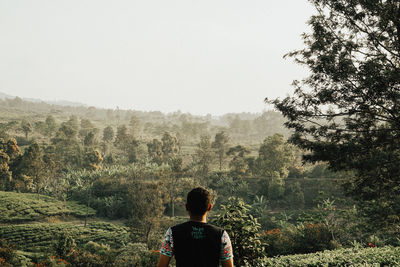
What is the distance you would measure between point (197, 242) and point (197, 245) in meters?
0.03

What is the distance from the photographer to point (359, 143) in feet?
29.6

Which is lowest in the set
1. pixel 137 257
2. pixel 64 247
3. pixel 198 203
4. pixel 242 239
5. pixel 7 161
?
pixel 64 247

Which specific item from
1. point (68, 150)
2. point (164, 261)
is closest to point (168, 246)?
point (164, 261)

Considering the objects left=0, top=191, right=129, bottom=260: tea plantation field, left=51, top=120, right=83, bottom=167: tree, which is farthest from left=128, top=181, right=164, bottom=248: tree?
left=51, top=120, right=83, bottom=167: tree

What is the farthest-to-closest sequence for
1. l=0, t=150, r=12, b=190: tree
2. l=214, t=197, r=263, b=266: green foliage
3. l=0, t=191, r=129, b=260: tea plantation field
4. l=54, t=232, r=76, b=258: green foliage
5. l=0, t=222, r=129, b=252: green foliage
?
1. l=0, t=150, r=12, b=190: tree
2. l=0, t=191, r=129, b=260: tea plantation field
3. l=0, t=222, r=129, b=252: green foliage
4. l=54, t=232, r=76, b=258: green foliage
5. l=214, t=197, r=263, b=266: green foliage

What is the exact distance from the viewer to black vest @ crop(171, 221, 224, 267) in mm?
2779

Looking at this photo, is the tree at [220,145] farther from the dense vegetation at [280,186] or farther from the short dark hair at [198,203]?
the short dark hair at [198,203]

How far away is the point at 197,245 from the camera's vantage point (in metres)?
2.78

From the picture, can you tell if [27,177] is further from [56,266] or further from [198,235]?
[198,235]

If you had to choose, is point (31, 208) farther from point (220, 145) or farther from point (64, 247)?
point (220, 145)

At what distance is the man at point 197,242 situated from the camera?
278 cm

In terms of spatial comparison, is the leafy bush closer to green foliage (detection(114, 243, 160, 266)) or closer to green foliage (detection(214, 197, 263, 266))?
green foliage (detection(114, 243, 160, 266))

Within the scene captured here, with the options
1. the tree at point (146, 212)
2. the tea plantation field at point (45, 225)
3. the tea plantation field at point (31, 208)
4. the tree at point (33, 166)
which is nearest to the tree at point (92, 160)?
the tree at point (33, 166)

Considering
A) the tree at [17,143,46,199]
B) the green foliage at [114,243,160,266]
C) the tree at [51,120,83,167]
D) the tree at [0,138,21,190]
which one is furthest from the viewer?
the tree at [51,120,83,167]
